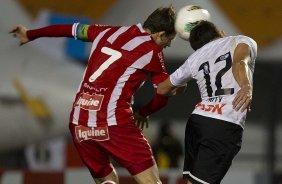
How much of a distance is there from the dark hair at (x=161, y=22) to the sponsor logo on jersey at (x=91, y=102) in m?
0.54

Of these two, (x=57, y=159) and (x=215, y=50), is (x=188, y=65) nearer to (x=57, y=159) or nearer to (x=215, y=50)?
(x=215, y=50)

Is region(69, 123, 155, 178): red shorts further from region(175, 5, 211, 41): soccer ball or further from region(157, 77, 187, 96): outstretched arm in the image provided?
region(175, 5, 211, 41): soccer ball

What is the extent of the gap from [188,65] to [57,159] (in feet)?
23.3

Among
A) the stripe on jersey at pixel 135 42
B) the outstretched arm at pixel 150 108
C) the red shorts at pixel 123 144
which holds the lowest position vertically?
the red shorts at pixel 123 144

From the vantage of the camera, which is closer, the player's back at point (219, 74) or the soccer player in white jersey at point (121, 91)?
the player's back at point (219, 74)

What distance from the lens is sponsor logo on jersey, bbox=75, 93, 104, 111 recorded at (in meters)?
6.41

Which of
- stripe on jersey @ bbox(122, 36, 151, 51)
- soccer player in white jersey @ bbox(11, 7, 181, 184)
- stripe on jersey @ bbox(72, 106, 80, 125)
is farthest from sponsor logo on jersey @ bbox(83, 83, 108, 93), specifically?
stripe on jersey @ bbox(122, 36, 151, 51)

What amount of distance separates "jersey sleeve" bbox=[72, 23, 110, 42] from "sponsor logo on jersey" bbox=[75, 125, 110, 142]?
585 mm

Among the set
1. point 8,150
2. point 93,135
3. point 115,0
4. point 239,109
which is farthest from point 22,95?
point 239,109

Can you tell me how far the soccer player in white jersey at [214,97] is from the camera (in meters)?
6.05

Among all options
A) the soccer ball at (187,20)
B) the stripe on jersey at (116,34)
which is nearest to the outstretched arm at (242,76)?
the soccer ball at (187,20)

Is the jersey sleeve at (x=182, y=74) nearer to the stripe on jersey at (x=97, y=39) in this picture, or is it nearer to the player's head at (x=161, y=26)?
the player's head at (x=161, y=26)

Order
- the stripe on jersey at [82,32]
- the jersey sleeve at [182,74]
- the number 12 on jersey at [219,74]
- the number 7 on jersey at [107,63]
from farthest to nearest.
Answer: the stripe on jersey at [82,32] → the number 7 on jersey at [107,63] → the jersey sleeve at [182,74] → the number 12 on jersey at [219,74]

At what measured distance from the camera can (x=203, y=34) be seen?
20.5ft
